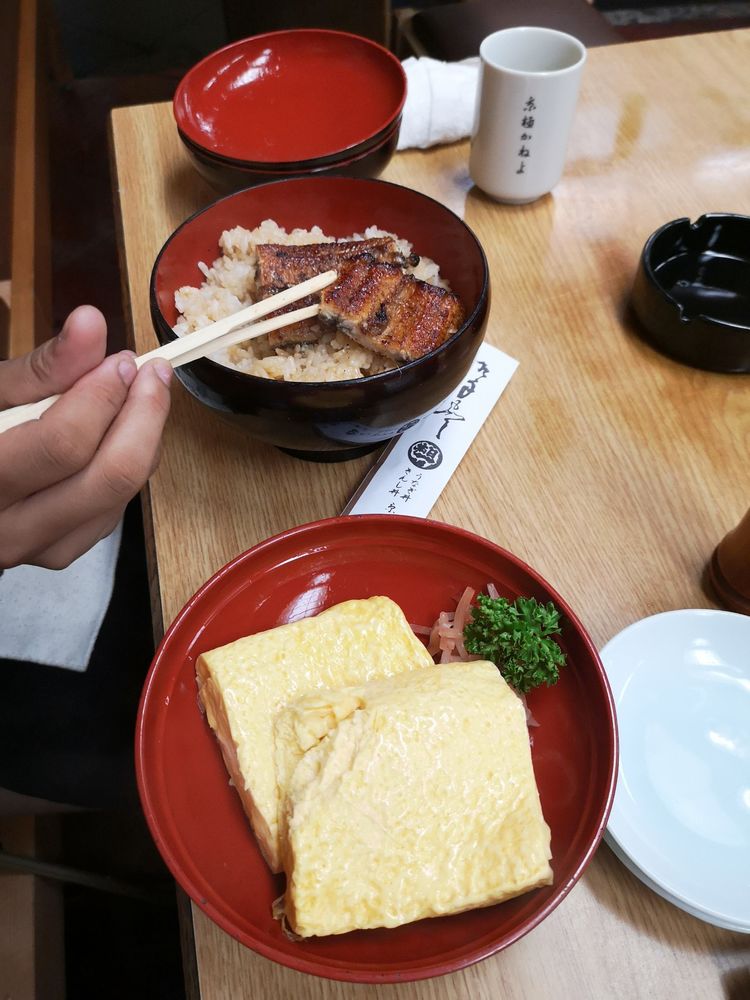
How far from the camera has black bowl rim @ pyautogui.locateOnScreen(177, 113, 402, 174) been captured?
1292 mm

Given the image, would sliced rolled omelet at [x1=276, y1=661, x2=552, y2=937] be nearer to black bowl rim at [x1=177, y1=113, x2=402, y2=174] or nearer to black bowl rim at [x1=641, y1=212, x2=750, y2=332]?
black bowl rim at [x1=641, y1=212, x2=750, y2=332]

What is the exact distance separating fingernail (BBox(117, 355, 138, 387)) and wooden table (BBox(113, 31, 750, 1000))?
0.31m

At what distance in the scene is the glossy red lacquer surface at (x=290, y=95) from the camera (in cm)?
143

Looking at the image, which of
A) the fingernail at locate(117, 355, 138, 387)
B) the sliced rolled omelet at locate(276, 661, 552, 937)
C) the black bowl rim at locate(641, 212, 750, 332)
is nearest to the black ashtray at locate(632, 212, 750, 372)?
the black bowl rim at locate(641, 212, 750, 332)

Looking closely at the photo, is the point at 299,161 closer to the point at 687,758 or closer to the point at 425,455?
the point at 425,455

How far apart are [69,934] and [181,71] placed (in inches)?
161

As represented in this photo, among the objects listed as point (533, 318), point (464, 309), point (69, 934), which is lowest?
point (69, 934)

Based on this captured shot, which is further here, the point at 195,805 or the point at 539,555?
the point at 539,555

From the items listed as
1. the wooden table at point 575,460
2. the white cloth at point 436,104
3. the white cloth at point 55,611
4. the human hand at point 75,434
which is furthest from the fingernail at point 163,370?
the white cloth at point 436,104

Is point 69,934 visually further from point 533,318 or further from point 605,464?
point 533,318

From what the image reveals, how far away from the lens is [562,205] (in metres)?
1.51

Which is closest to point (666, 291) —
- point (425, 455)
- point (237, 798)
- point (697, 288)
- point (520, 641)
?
point (697, 288)

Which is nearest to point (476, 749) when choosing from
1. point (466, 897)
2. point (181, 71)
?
point (466, 897)

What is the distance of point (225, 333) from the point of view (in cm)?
90
